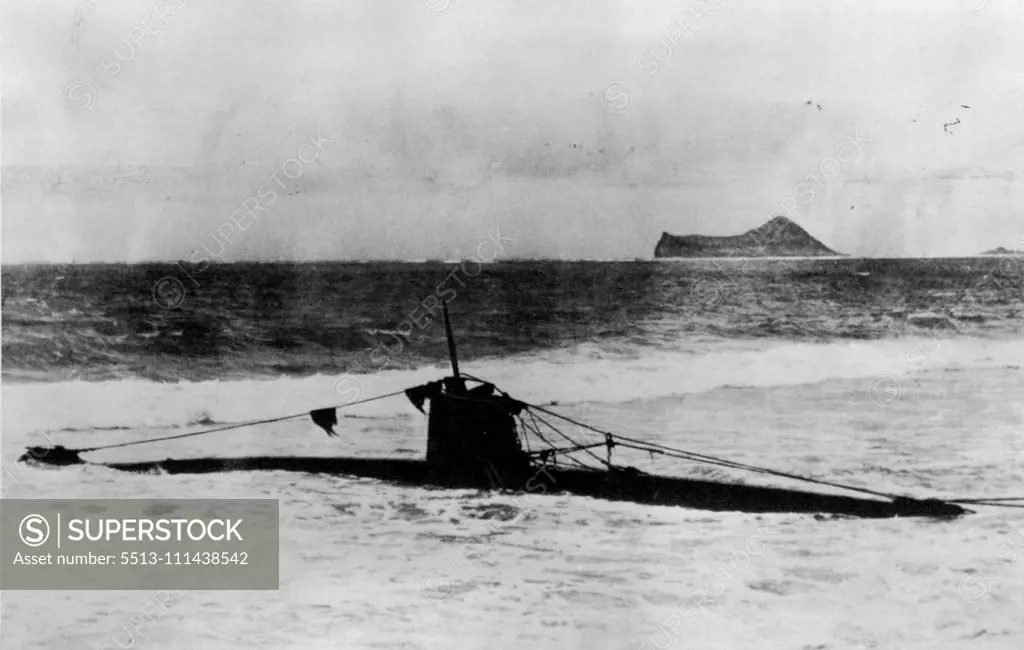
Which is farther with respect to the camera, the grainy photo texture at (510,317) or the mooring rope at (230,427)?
the mooring rope at (230,427)

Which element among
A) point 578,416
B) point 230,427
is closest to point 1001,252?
point 578,416

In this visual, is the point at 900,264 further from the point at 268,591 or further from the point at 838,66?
the point at 268,591

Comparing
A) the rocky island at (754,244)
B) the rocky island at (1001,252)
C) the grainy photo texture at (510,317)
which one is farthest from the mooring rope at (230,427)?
the rocky island at (1001,252)

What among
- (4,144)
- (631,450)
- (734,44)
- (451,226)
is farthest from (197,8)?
(631,450)

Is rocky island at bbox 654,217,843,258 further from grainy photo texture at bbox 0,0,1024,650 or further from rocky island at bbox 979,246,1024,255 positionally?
rocky island at bbox 979,246,1024,255

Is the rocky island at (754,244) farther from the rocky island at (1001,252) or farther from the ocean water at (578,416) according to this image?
the rocky island at (1001,252)

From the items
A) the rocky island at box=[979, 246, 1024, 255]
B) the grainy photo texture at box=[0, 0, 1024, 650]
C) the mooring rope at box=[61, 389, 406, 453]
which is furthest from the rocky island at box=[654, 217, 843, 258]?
the mooring rope at box=[61, 389, 406, 453]
